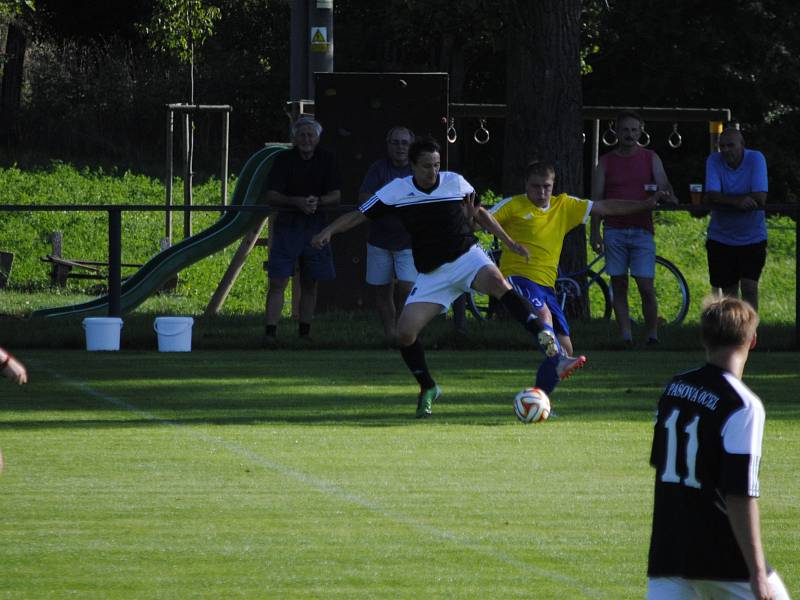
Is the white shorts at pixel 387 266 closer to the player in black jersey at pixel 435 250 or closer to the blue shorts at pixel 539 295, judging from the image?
the blue shorts at pixel 539 295

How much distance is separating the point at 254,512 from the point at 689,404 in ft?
12.8

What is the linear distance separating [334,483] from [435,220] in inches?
123

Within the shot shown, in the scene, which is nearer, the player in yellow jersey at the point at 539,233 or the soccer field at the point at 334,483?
the soccer field at the point at 334,483

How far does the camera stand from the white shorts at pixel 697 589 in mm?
4652

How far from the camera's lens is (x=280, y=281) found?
51.3 ft

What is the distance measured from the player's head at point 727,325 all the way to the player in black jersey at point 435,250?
6.58m

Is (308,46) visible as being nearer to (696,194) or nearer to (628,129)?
(696,194)

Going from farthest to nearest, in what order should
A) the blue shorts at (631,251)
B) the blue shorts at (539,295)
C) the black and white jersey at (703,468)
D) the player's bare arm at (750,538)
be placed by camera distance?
the blue shorts at (631,251) → the blue shorts at (539,295) → the black and white jersey at (703,468) → the player's bare arm at (750,538)

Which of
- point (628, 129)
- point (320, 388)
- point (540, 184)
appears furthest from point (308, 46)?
point (540, 184)

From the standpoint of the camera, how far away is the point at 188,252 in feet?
64.1

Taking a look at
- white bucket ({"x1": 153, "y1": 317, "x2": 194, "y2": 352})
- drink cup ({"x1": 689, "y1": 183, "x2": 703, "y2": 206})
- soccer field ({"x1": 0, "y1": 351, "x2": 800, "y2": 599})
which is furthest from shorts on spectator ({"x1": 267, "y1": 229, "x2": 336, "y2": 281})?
drink cup ({"x1": 689, "y1": 183, "x2": 703, "y2": 206})

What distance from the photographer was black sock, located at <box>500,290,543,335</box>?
1132 cm

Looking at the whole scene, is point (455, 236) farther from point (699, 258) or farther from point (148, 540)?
point (699, 258)

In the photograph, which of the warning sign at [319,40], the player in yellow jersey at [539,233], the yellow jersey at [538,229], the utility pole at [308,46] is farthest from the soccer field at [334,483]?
the warning sign at [319,40]
